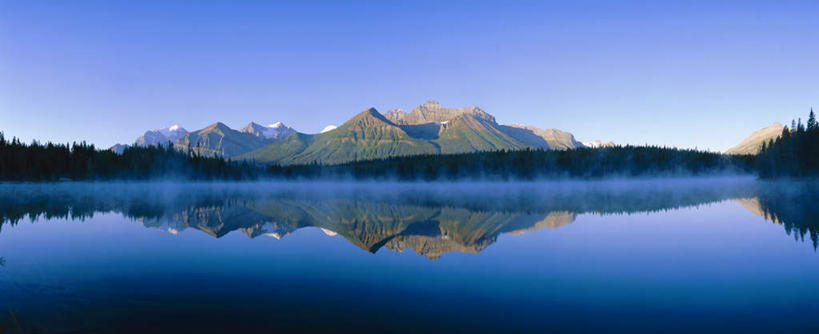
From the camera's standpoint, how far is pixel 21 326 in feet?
46.3

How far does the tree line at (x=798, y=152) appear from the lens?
143 meters

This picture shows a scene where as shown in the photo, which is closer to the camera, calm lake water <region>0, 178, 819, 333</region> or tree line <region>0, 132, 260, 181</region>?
calm lake water <region>0, 178, 819, 333</region>

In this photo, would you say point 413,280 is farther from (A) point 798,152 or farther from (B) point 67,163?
(B) point 67,163

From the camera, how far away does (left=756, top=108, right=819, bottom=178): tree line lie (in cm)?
14338

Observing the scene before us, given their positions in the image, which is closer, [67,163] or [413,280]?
[413,280]

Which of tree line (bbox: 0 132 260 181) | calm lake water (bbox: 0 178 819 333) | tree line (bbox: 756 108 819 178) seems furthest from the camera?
tree line (bbox: 0 132 260 181)

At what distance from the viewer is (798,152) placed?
149 meters

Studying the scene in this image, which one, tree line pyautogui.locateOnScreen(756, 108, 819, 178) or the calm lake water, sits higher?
tree line pyautogui.locateOnScreen(756, 108, 819, 178)

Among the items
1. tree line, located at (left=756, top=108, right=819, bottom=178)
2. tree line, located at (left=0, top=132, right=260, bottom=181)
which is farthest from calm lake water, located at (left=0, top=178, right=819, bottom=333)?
tree line, located at (left=0, top=132, right=260, bottom=181)

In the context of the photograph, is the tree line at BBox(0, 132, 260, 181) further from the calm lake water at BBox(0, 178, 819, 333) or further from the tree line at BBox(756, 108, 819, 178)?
the tree line at BBox(756, 108, 819, 178)

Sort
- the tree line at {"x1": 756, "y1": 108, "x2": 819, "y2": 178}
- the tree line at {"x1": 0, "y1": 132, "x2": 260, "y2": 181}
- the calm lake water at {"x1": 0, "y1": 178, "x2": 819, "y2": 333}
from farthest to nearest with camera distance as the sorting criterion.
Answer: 1. the tree line at {"x1": 0, "y1": 132, "x2": 260, "y2": 181}
2. the tree line at {"x1": 756, "y1": 108, "x2": 819, "y2": 178}
3. the calm lake water at {"x1": 0, "y1": 178, "x2": 819, "y2": 333}

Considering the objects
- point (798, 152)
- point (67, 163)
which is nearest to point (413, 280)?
A: point (798, 152)

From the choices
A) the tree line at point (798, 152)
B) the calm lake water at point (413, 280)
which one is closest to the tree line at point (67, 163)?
the calm lake water at point (413, 280)

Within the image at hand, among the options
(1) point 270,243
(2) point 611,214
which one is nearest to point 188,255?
(1) point 270,243
